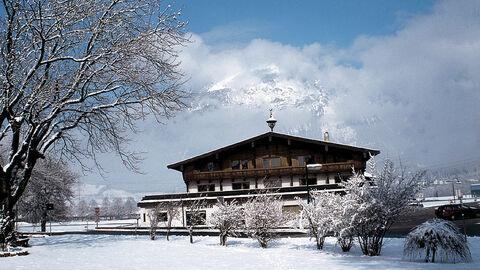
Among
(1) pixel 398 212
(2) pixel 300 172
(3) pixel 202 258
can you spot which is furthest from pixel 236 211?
(2) pixel 300 172

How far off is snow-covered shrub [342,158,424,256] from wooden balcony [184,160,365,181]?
26444 mm

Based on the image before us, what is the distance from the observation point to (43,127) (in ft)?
70.8

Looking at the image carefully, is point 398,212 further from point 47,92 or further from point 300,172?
point 300,172

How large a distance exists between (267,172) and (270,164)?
55.4 inches

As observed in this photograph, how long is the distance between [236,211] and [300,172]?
21485 mm

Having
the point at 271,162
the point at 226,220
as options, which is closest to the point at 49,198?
the point at 271,162

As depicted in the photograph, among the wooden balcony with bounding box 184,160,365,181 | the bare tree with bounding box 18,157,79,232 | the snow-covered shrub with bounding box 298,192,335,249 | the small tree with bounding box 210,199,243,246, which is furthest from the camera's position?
the bare tree with bounding box 18,157,79,232

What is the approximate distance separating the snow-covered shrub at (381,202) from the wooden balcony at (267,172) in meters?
26.4

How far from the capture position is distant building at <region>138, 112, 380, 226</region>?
4412 centimetres

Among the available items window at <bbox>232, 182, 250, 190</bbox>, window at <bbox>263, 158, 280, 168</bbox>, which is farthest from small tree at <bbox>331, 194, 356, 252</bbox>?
window at <bbox>232, 182, 250, 190</bbox>

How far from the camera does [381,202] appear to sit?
16.8 m

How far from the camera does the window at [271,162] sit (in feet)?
152

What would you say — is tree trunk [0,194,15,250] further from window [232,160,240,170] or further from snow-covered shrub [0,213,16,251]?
window [232,160,240,170]

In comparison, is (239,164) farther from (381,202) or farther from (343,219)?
(381,202)
